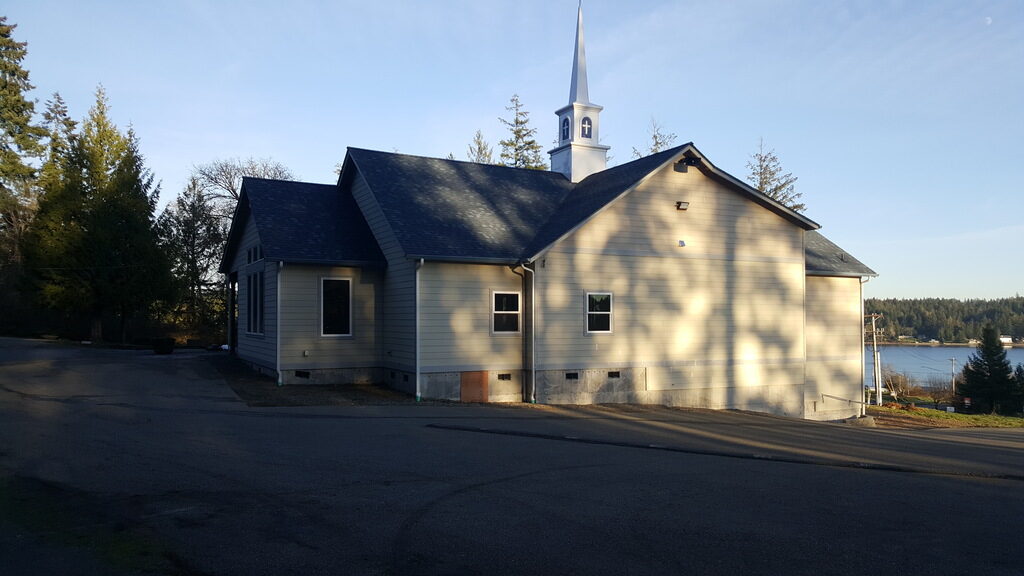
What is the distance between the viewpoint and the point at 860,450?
13344mm

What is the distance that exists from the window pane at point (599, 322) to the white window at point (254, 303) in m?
9.08

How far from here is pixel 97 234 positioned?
122 feet

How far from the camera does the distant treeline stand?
113 meters

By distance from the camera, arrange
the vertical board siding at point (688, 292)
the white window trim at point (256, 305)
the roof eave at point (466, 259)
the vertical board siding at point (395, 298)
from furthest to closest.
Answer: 1. the white window trim at point (256, 305)
2. the vertical board siding at point (688, 292)
3. the vertical board siding at point (395, 298)
4. the roof eave at point (466, 259)

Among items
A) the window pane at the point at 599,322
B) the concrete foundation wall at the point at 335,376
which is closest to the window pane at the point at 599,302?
the window pane at the point at 599,322

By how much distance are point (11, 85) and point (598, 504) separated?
47.6 metres

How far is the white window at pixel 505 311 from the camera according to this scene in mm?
19781

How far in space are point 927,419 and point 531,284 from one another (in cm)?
1717

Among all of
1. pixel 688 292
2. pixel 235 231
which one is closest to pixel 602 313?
pixel 688 292

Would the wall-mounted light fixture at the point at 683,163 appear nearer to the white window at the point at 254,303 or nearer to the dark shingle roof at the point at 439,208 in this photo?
the dark shingle roof at the point at 439,208

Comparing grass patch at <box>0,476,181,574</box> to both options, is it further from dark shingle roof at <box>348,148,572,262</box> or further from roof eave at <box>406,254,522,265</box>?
dark shingle roof at <box>348,148,572,262</box>

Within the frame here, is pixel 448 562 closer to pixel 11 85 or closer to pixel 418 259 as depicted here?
pixel 418 259

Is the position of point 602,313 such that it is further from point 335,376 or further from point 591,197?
point 335,376

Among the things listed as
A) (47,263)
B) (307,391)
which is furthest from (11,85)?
(307,391)
